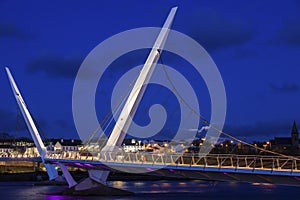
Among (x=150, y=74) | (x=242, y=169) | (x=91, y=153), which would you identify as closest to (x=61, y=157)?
(x=91, y=153)

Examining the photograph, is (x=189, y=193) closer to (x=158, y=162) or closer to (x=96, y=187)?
(x=96, y=187)

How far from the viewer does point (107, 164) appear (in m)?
43.6

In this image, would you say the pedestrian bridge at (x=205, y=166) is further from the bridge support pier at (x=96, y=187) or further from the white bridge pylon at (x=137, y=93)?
the white bridge pylon at (x=137, y=93)

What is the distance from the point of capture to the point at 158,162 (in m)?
39.7

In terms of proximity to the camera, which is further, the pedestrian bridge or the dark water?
the dark water

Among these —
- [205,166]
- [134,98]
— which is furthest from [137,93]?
[205,166]

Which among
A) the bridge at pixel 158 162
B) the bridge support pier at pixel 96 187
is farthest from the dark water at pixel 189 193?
the bridge at pixel 158 162

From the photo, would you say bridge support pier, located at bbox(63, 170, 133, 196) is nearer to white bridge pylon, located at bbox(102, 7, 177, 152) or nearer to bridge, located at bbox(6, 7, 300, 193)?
bridge, located at bbox(6, 7, 300, 193)

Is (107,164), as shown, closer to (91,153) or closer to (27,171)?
(91,153)

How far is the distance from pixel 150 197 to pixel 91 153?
264 inches

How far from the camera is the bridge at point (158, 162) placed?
3177cm

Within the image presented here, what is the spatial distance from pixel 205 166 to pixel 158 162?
6.06 meters

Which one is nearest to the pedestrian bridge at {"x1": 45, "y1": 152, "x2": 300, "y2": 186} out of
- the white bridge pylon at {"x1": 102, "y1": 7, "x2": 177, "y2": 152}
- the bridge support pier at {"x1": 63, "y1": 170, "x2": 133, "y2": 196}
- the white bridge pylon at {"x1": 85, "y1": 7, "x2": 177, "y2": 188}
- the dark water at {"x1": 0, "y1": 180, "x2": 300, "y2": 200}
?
the bridge support pier at {"x1": 63, "y1": 170, "x2": 133, "y2": 196}

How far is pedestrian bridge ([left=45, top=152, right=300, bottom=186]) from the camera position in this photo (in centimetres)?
3067
